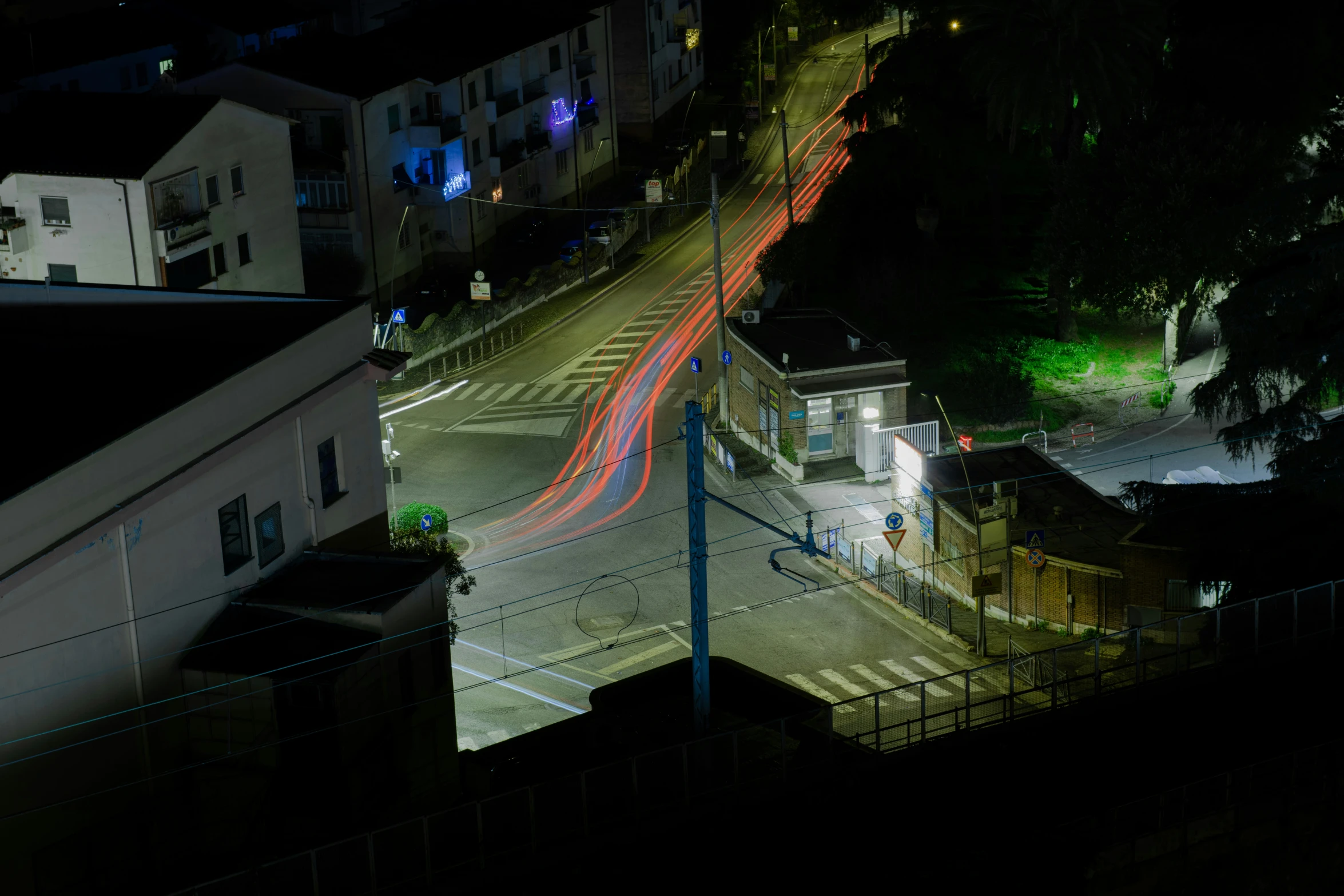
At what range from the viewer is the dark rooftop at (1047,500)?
119 ft

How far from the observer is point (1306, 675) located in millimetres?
30984

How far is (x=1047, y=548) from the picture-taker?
3622cm

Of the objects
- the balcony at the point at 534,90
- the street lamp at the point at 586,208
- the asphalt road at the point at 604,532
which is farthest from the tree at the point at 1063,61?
the balcony at the point at 534,90

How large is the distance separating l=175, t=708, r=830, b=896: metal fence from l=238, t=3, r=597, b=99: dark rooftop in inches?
1578

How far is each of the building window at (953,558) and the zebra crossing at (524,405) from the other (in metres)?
15.7

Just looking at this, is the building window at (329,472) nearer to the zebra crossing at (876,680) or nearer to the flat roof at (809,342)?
the zebra crossing at (876,680)

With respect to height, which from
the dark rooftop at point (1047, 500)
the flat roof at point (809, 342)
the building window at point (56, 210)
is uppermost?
the building window at point (56, 210)

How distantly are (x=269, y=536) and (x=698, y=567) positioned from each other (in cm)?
828

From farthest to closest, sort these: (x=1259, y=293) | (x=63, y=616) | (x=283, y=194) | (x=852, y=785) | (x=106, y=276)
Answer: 1. (x=283, y=194)
2. (x=106, y=276)
3. (x=1259, y=293)
4. (x=852, y=785)
5. (x=63, y=616)

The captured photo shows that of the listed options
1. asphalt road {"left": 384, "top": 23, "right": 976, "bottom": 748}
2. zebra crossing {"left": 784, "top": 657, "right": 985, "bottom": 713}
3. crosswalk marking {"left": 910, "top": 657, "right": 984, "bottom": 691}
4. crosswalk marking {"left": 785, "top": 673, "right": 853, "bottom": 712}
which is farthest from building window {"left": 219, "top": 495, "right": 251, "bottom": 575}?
crosswalk marking {"left": 910, "top": 657, "right": 984, "bottom": 691}

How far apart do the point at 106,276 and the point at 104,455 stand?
91.2ft

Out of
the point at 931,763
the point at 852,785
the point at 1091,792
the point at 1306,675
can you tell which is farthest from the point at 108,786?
the point at 1306,675

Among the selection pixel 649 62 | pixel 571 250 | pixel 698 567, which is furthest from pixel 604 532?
pixel 649 62

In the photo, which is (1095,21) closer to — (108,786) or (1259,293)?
(1259,293)
